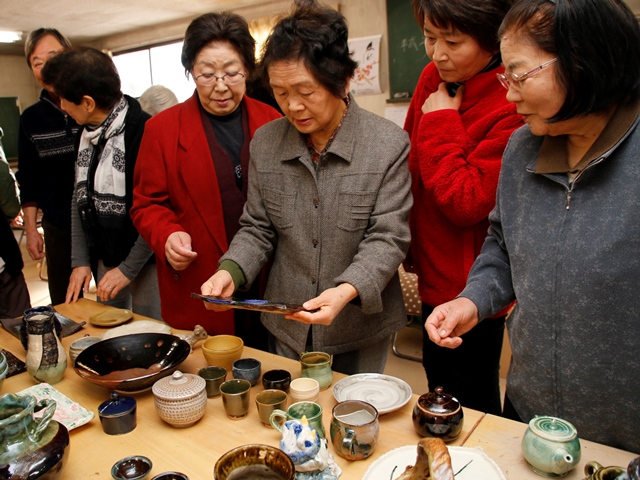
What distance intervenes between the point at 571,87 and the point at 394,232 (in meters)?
0.65

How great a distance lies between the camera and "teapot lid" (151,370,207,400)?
135 centimetres

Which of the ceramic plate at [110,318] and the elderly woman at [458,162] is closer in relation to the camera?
the elderly woman at [458,162]

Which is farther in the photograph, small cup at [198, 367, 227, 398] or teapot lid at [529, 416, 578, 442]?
small cup at [198, 367, 227, 398]

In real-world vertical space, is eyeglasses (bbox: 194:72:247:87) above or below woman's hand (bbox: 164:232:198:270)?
above

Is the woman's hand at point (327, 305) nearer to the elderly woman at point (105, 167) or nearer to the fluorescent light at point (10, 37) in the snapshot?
the elderly woman at point (105, 167)

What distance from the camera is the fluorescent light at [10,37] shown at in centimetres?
756

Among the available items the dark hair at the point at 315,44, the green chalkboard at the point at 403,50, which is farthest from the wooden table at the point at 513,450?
the green chalkboard at the point at 403,50

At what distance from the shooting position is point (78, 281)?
2.53 meters

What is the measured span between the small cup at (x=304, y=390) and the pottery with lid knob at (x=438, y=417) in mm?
285

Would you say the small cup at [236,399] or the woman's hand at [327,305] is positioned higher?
Result: the woman's hand at [327,305]

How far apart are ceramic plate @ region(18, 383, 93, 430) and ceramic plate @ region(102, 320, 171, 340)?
355mm

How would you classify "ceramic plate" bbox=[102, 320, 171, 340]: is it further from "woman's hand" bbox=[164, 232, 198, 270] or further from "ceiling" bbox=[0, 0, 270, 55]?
"ceiling" bbox=[0, 0, 270, 55]

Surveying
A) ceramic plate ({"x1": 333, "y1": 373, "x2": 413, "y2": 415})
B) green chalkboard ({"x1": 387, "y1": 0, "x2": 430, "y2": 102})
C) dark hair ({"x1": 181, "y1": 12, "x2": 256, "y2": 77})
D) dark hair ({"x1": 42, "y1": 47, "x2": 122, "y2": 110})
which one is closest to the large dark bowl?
ceramic plate ({"x1": 333, "y1": 373, "x2": 413, "y2": 415})

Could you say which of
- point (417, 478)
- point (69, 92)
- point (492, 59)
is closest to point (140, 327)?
point (69, 92)
